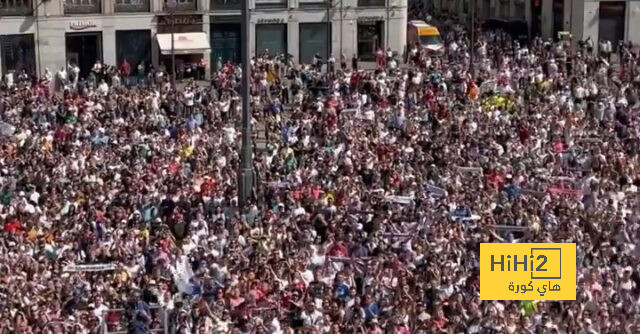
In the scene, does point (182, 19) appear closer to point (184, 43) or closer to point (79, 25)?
point (184, 43)

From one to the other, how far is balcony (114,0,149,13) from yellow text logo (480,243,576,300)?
32820 mm

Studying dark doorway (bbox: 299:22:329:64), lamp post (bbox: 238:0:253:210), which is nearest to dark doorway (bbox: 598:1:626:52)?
dark doorway (bbox: 299:22:329:64)

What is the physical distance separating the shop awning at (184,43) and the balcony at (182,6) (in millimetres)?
1126

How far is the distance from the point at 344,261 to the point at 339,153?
369 inches

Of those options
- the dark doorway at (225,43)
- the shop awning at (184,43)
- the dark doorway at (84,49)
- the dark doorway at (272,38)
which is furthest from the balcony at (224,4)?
the dark doorway at (84,49)

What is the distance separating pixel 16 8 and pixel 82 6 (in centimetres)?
273

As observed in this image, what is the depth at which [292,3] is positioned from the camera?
56.8 metres


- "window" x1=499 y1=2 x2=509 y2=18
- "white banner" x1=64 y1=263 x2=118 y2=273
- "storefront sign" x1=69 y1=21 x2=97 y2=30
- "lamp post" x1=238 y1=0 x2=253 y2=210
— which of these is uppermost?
"window" x1=499 y1=2 x2=509 y2=18

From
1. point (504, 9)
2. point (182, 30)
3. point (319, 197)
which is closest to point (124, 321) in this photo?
point (319, 197)

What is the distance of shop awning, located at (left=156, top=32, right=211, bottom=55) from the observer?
54125 mm

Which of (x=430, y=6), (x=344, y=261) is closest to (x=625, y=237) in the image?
(x=344, y=261)

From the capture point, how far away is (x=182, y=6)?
5556 centimetres

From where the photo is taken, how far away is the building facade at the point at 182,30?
54031 mm

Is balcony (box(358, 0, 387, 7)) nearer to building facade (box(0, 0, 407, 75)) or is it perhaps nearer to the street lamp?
building facade (box(0, 0, 407, 75))
